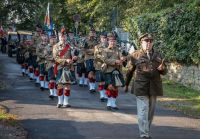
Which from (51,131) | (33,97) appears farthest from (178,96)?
(51,131)

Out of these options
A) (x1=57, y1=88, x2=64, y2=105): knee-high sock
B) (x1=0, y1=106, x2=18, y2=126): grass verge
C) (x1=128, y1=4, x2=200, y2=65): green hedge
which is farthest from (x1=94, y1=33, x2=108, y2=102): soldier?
(x1=128, y1=4, x2=200, y2=65): green hedge

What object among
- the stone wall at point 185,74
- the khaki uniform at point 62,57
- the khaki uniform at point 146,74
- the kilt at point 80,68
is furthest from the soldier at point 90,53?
the khaki uniform at point 146,74

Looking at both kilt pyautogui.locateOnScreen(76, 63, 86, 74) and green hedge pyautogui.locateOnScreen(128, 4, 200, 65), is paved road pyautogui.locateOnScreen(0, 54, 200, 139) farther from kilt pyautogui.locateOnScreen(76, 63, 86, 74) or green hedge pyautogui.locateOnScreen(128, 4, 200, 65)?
kilt pyautogui.locateOnScreen(76, 63, 86, 74)

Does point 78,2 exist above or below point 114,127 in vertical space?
above

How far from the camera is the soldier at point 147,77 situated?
10.1 metres

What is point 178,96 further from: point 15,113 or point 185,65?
point 15,113

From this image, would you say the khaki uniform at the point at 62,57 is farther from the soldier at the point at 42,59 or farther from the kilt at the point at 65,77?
the soldier at the point at 42,59

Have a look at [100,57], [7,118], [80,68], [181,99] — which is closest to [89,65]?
[80,68]

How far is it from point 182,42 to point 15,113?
782cm

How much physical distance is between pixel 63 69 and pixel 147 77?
475cm

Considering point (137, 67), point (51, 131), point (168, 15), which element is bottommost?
point (51, 131)

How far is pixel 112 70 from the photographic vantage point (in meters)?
14.5

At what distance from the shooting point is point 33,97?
16.7m

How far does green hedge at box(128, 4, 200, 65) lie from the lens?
18391mm
